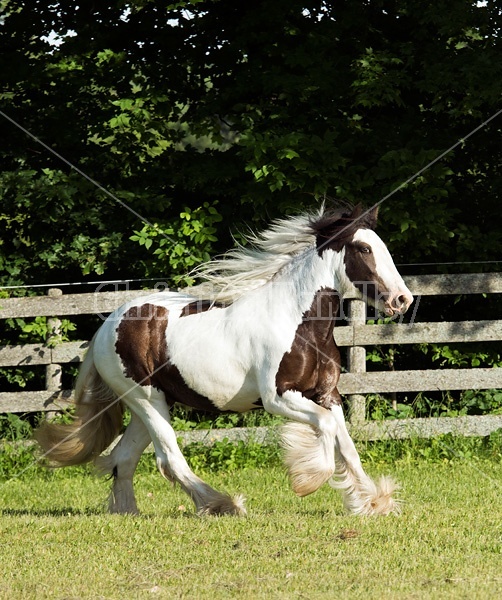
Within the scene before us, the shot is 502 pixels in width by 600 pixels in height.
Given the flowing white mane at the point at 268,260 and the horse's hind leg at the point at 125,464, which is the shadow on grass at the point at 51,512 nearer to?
the horse's hind leg at the point at 125,464

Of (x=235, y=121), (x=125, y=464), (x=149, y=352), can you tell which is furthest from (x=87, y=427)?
(x=235, y=121)

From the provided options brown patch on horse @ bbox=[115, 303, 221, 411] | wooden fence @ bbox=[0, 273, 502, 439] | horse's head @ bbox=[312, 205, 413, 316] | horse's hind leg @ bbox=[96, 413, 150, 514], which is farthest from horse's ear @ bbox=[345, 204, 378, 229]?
wooden fence @ bbox=[0, 273, 502, 439]

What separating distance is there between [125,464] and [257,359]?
146cm

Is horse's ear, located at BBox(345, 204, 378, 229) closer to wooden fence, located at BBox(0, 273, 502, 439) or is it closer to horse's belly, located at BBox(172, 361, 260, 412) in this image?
horse's belly, located at BBox(172, 361, 260, 412)

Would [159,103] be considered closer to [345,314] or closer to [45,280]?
[45,280]

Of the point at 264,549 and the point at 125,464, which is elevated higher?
the point at 125,464

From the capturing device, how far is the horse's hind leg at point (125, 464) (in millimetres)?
6891

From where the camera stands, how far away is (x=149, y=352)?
683cm

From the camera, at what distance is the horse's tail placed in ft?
23.4

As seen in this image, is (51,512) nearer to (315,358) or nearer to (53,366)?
(53,366)

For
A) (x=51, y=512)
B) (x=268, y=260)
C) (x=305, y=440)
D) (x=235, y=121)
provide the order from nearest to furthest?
(x=305, y=440) < (x=268, y=260) < (x=51, y=512) < (x=235, y=121)

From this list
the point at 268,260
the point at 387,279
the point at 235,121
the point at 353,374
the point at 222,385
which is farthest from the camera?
the point at 235,121

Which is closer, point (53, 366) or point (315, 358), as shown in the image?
point (315, 358)

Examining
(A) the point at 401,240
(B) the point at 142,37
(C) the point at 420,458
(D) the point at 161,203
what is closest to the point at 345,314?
(A) the point at 401,240
